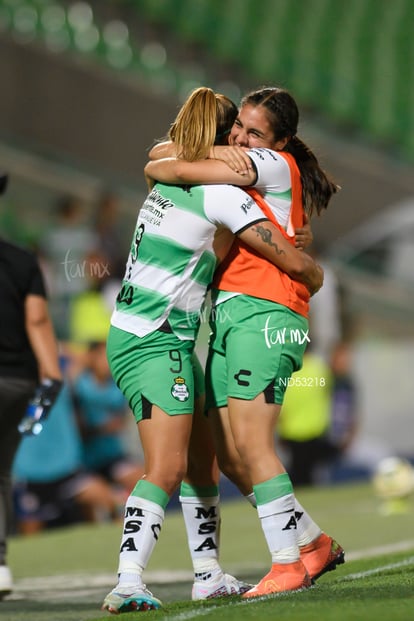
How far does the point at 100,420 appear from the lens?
35.0 feet

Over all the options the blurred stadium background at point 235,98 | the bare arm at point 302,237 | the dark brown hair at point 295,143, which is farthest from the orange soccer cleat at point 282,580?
the blurred stadium background at point 235,98

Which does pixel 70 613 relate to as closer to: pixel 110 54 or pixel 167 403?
pixel 167 403

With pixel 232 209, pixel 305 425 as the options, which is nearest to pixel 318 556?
pixel 232 209

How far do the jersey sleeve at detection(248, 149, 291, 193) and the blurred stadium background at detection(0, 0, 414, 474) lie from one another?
27.1 ft

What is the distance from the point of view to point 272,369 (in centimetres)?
459

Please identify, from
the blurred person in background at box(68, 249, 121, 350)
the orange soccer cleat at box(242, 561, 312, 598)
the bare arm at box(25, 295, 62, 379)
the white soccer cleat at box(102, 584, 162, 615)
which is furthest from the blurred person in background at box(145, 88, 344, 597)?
the blurred person in background at box(68, 249, 121, 350)

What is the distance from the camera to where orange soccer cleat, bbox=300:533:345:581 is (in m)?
4.82

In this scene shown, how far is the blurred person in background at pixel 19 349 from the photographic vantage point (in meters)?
5.93

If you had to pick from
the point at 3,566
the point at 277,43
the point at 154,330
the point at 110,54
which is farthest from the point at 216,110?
the point at 277,43

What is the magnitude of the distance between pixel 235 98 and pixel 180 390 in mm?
11729

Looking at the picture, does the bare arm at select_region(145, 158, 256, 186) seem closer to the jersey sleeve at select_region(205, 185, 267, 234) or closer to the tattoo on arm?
the jersey sleeve at select_region(205, 185, 267, 234)

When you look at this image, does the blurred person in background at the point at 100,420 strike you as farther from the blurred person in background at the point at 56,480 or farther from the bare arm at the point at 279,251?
the bare arm at the point at 279,251

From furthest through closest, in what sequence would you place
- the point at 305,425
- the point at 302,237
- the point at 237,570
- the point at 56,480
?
the point at 305,425 < the point at 56,480 < the point at 237,570 < the point at 302,237

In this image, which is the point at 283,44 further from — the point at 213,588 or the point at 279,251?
the point at 213,588
